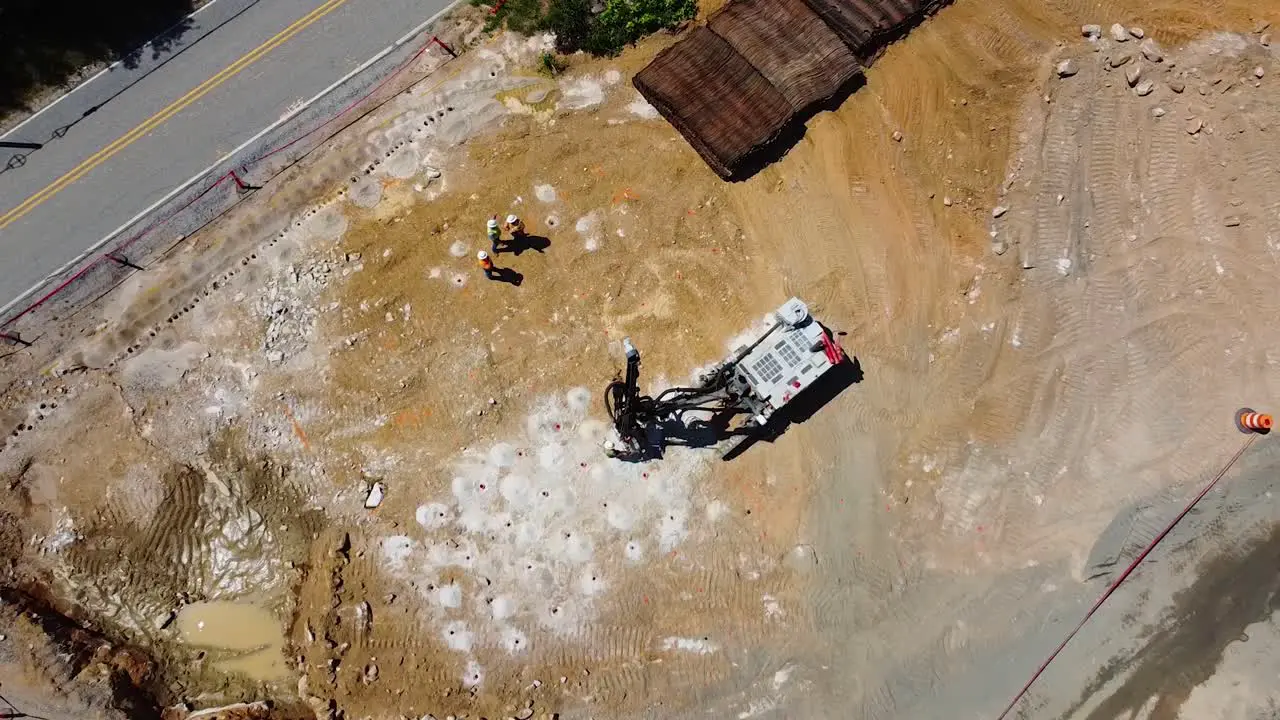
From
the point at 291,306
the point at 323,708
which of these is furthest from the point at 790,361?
the point at 323,708

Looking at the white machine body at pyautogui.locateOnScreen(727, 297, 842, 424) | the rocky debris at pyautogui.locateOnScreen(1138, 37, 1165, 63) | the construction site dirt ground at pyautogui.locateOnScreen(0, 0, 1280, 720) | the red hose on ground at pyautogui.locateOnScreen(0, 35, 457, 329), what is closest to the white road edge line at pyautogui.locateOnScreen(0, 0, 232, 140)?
the red hose on ground at pyautogui.locateOnScreen(0, 35, 457, 329)

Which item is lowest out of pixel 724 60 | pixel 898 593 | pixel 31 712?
pixel 898 593

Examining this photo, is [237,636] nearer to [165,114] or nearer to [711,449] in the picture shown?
[711,449]

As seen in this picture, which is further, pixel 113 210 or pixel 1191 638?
pixel 113 210

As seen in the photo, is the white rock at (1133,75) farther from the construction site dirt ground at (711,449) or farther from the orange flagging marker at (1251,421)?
the orange flagging marker at (1251,421)

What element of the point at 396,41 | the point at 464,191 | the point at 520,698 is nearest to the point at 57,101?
the point at 396,41

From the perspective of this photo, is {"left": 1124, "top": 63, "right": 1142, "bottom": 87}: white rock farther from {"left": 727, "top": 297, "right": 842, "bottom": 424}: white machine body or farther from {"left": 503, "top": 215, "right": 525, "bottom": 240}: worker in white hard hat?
{"left": 503, "top": 215, "right": 525, "bottom": 240}: worker in white hard hat

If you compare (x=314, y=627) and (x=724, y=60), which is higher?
(x=724, y=60)

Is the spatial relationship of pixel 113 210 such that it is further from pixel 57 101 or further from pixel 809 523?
pixel 809 523
